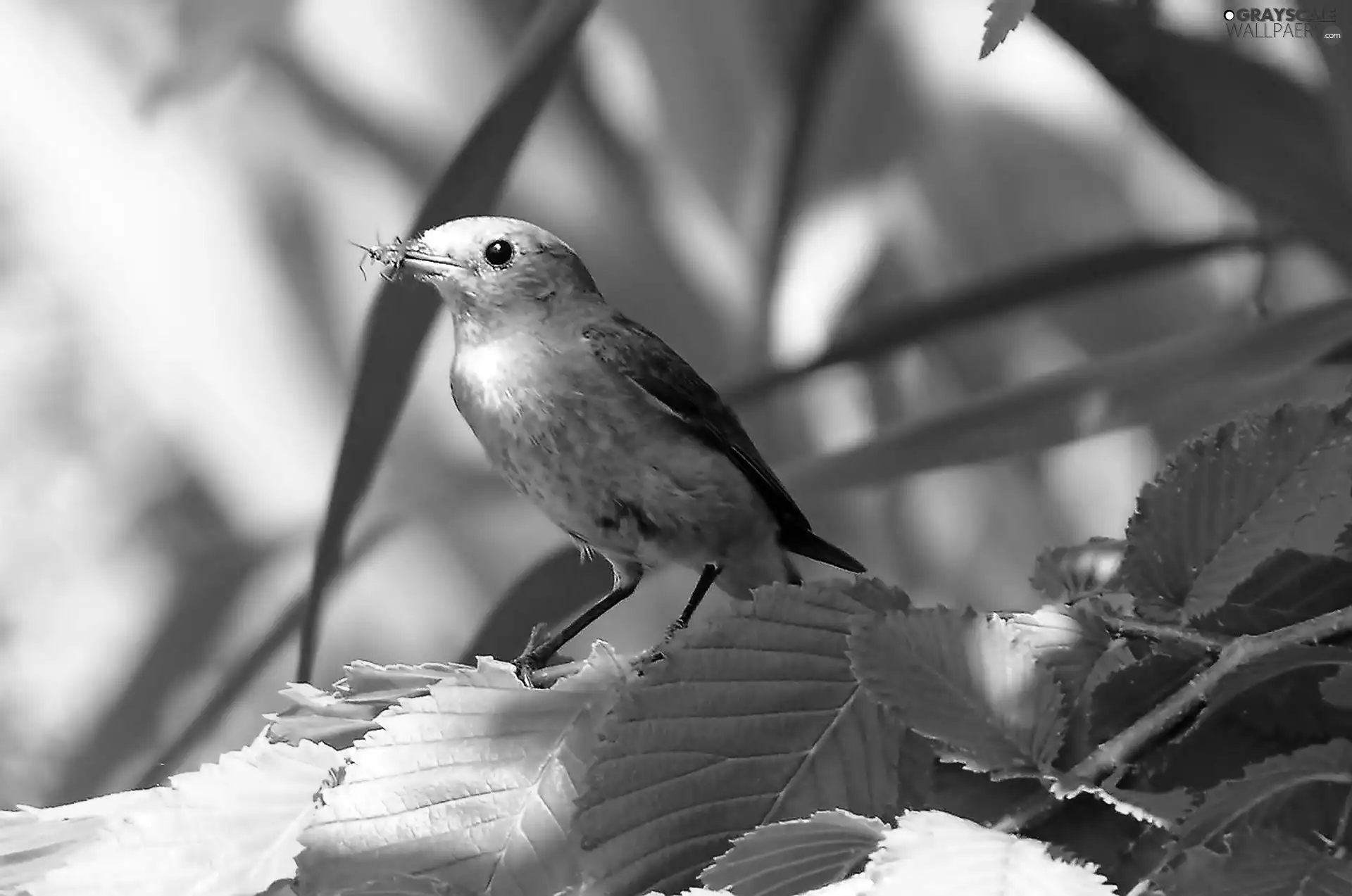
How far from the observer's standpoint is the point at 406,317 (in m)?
0.53

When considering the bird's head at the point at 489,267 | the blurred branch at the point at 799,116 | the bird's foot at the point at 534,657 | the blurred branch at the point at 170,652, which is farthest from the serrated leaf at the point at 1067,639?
the blurred branch at the point at 170,652

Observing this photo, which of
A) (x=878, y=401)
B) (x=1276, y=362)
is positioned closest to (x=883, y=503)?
(x=878, y=401)

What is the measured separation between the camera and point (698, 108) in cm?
129

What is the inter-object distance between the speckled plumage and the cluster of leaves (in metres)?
0.14

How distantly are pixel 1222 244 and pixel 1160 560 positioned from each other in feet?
2.18

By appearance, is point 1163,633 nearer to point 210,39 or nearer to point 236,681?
point 236,681

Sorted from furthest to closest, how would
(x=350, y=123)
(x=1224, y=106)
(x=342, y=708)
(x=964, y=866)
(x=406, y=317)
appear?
(x=350, y=123) < (x=1224, y=106) < (x=406, y=317) < (x=342, y=708) < (x=964, y=866)

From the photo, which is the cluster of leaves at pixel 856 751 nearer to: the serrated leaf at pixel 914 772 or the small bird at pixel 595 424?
the serrated leaf at pixel 914 772

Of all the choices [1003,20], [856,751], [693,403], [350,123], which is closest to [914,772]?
[856,751]

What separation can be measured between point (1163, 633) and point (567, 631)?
20 cm

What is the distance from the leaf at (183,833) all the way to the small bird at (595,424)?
4.9 inches

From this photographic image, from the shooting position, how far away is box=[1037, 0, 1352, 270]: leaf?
66 centimetres

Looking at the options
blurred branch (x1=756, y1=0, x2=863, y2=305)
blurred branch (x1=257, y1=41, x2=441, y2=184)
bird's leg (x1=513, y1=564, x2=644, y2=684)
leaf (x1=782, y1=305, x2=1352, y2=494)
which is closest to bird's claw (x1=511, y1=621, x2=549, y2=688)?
bird's leg (x1=513, y1=564, x2=644, y2=684)

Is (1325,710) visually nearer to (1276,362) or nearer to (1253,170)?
(1276,362)
